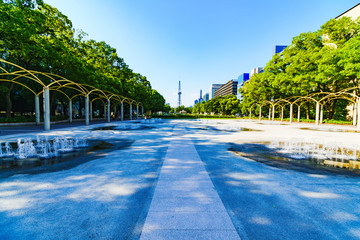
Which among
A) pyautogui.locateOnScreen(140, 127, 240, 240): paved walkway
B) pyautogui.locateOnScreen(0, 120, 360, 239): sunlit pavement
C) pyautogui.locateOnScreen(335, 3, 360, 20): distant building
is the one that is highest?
pyautogui.locateOnScreen(335, 3, 360, 20): distant building

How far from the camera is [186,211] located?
9.64ft

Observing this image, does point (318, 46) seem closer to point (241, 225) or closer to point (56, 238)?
point (241, 225)

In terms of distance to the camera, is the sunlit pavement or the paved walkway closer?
the paved walkway

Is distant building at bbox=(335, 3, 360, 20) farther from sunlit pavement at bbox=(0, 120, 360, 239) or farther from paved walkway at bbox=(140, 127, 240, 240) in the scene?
paved walkway at bbox=(140, 127, 240, 240)

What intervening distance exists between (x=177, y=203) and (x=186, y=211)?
315 millimetres

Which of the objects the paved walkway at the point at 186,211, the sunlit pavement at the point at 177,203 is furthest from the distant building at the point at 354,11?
the paved walkway at the point at 186,211

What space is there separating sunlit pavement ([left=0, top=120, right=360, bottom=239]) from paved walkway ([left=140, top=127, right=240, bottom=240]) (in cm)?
2

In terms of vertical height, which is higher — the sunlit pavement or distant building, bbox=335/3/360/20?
distant building, bbox=335/3/360/20

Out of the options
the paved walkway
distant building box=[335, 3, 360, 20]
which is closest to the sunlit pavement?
the paved walkway

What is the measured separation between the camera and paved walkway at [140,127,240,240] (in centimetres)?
237

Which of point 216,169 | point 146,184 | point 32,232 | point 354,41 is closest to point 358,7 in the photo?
point 354,41

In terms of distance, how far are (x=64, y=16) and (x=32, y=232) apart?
30.5 metres

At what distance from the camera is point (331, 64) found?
2278 centimetres

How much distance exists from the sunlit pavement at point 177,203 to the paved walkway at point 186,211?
0.06ft
